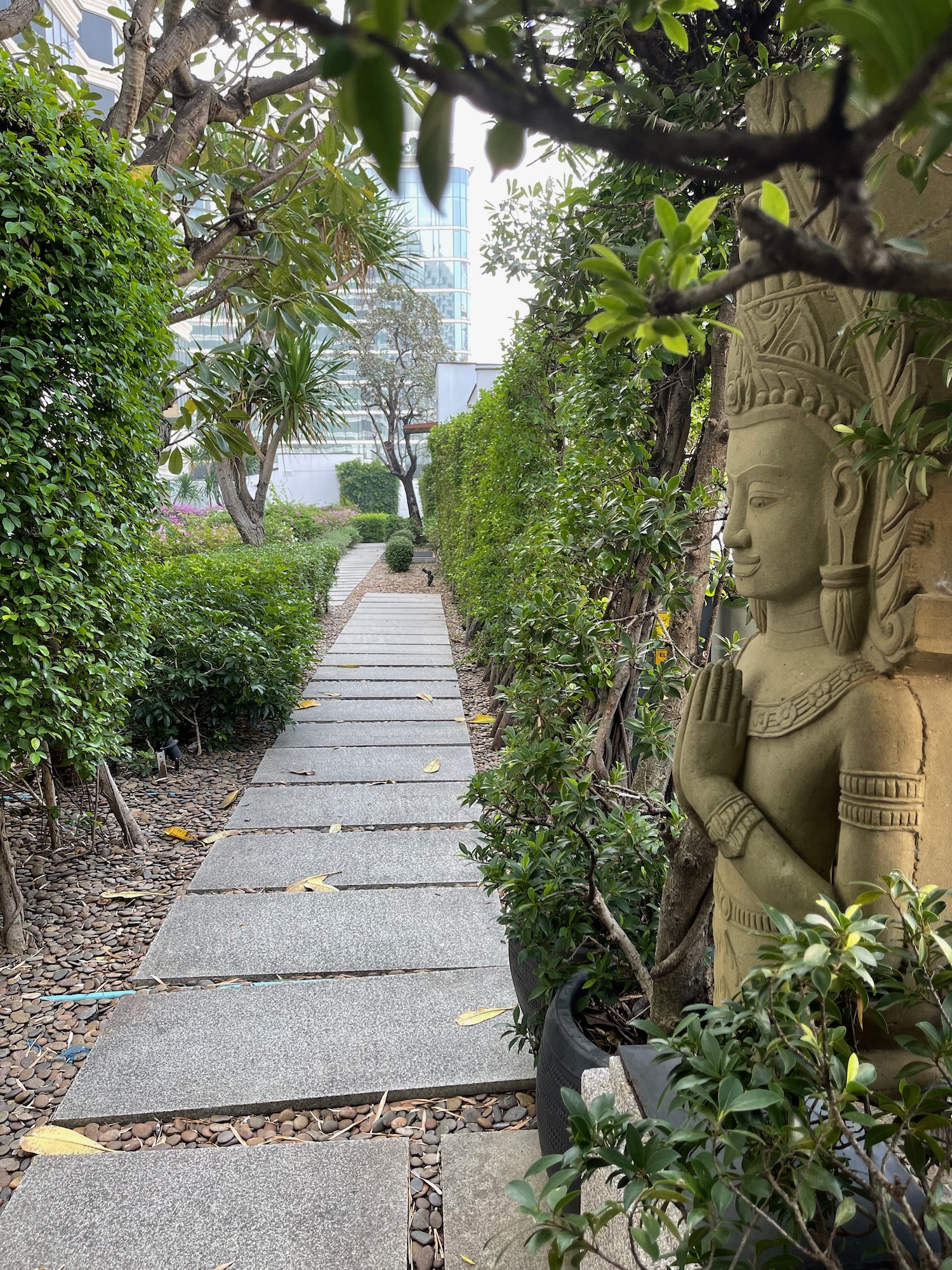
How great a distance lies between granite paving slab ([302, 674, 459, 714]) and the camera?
7660mm

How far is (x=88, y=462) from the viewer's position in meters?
3.48

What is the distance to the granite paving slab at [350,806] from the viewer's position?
192 inches

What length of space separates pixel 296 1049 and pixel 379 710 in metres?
4.39

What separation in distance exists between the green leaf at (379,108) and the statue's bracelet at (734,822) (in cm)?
133

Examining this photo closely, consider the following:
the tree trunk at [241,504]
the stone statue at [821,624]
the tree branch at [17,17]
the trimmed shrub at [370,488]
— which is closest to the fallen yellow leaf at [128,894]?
Answer: the stone statue at [821,624]

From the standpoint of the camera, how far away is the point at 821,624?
1.50 metres

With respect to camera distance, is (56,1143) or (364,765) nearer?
(56,1143)

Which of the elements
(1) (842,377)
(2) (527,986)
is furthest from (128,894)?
(1) (842,377)

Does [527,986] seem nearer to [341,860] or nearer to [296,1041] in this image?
[296,1041]

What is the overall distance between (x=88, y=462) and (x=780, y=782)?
311cm

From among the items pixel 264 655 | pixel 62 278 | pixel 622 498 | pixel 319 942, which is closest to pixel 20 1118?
pixel 319 942

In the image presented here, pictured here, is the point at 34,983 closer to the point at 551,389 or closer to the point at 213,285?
the point at 213,285

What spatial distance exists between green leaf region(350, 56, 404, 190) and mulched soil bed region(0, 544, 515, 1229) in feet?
8.28

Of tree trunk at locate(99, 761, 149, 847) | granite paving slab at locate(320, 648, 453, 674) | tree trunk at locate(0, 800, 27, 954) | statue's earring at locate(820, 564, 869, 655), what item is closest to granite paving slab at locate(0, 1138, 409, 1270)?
tree trunk at locate(0, 800, 27, 954)
